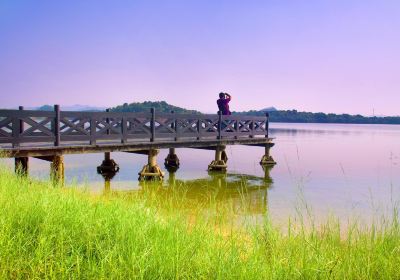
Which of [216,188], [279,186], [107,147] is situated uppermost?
[107,147]

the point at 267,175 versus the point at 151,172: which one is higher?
the point at 151,172

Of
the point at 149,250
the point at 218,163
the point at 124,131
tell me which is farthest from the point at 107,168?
the point at 149,250

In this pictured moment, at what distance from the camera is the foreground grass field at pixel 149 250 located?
4.17 meters

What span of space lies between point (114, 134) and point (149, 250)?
11.8m

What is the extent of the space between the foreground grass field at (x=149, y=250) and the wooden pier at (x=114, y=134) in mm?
4934

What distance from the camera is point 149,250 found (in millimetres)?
4355

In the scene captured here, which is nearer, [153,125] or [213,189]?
[213,189]

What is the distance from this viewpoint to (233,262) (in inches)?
165

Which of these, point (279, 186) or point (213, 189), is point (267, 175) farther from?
point (213, 189)

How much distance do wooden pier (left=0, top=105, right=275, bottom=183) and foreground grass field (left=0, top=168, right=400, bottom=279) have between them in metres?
4.93

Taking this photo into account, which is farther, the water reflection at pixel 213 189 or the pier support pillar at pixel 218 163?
the pier support pillar at pixel 218 163

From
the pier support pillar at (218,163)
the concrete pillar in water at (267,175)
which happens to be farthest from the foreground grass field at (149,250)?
the pier support pillar at (218,163)

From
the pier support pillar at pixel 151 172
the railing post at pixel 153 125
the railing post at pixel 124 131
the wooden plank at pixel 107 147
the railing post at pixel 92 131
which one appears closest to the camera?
the wooden plank at pixel 107 147

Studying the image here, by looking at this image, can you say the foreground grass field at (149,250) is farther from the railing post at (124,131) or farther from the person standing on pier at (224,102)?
the person standing on pier at (224,102)
